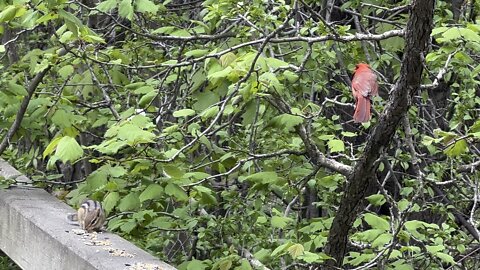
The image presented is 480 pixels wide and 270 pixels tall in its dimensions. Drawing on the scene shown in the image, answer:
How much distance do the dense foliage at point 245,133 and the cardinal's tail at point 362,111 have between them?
100 millimetres

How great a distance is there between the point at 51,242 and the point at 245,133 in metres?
2.12

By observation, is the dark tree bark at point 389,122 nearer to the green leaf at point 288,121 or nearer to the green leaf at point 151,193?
the green leaf at point 288,121

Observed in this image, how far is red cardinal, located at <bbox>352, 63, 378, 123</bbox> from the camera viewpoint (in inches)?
139

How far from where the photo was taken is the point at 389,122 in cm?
243

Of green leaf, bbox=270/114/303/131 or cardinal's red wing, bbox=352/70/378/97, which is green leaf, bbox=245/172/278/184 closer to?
green leaf, bbox=270/114/303/131

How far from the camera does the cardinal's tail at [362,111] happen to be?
3510 mm

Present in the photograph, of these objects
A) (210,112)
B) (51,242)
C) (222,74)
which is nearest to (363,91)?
(210,112)

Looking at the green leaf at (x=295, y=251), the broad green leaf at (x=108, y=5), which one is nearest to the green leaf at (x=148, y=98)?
the broad green leaf at (x=108, y=5)

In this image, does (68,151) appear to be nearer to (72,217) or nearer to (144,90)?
(72,217)

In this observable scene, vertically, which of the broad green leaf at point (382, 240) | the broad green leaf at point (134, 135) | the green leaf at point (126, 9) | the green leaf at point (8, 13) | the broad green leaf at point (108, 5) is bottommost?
the broad green leaf at point (382, 240)

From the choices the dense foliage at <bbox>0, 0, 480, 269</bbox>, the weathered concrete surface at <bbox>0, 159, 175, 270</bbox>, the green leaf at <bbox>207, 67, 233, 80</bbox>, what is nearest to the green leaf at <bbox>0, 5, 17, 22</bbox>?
the dense foliage at <bbox>0, 0, 480, 269</bbox>

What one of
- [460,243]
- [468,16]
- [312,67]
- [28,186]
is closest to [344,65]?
[312,67]

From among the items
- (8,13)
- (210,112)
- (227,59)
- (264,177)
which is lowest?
(264,177)

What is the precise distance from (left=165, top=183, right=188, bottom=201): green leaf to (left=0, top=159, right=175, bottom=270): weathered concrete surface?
1.42ft
